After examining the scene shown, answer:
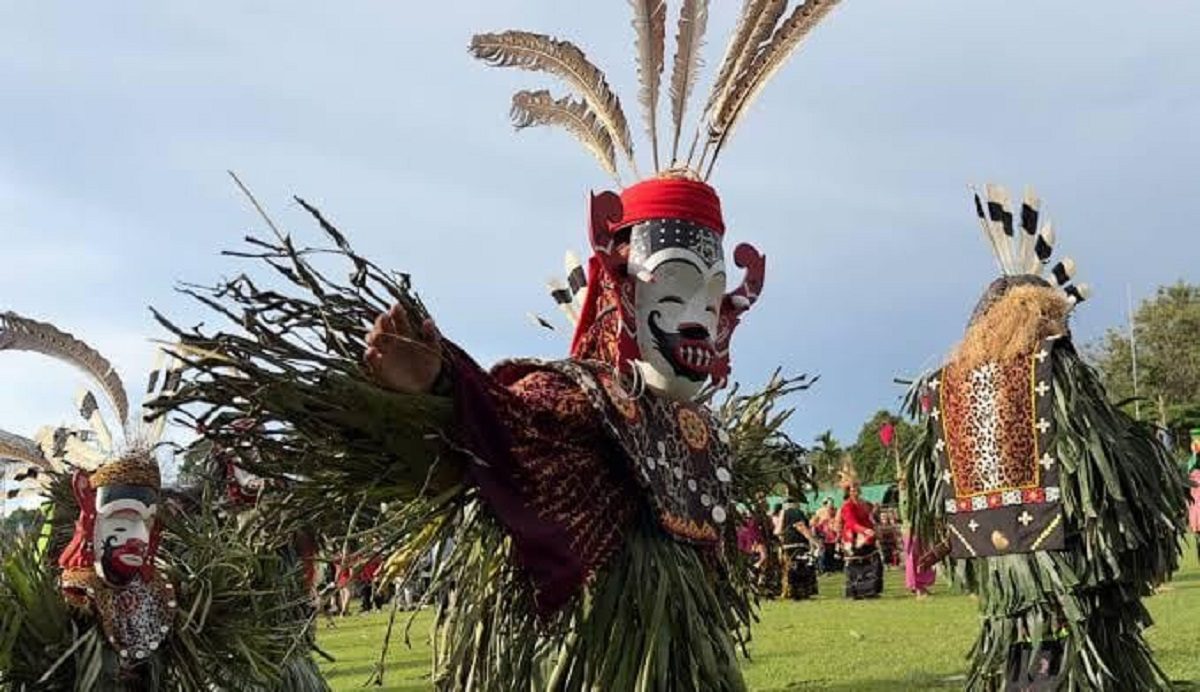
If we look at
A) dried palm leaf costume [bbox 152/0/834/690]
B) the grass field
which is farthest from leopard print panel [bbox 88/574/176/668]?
dried palm leaf costume [bbox 152/0/834/690]

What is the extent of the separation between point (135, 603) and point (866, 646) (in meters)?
5.30

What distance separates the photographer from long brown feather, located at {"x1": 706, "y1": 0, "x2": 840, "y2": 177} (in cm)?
340

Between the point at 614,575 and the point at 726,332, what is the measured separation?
30.3 inches

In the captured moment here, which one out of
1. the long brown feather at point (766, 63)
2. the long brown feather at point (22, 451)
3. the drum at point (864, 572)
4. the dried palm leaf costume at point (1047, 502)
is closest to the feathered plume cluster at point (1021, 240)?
the dried palm leaf costume at point (1047, 502)

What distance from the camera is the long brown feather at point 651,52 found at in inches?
135

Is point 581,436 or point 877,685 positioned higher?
point 581,436

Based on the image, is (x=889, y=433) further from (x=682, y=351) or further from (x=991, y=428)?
(x=682, y=351)

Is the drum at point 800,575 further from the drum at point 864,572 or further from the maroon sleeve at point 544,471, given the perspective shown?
the maroon sleeve at point 544,471

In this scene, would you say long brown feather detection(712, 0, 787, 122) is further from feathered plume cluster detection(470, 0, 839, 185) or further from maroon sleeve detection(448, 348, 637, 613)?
maroon sleeve detection(448, 348, 637, 613)

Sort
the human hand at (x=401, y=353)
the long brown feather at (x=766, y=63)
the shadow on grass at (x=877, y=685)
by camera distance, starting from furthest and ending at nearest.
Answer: the shadow on grass at (x=877, y=685), the long brown feather at (x=766, y=63), the human hand at (x=401, y=353)

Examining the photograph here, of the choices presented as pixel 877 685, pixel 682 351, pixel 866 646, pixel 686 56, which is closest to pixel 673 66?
pixel 686 56

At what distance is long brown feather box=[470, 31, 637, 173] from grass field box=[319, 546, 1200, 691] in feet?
6.90

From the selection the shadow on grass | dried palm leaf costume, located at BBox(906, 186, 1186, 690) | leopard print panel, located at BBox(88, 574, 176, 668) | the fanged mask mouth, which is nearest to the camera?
the fanged mask mouth

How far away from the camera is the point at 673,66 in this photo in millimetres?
3471
